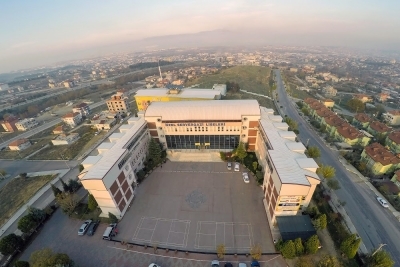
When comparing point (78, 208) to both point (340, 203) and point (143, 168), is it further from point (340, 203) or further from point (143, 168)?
point (340, 203)

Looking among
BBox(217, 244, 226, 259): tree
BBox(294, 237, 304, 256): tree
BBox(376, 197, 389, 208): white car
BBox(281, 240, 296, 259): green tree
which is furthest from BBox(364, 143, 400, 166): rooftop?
BBox(217, 244, 226, 259): tree

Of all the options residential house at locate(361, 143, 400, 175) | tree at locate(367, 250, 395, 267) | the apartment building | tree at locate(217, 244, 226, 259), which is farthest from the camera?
the apartment building

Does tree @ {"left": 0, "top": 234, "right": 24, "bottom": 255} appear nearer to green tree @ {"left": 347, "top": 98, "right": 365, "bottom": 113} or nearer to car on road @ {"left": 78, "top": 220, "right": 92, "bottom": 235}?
car on road @ {"left": 78, "top": 220, "right": 92, "bottom": 235}

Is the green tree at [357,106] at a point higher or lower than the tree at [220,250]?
lower

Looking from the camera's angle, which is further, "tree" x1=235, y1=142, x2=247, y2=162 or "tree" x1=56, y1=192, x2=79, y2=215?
"tree" x1=235, y1=142, x2=247, y2=162

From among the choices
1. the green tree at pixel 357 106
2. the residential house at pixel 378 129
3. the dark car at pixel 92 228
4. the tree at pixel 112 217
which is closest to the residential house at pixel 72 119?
the dark car at pixel 92 228

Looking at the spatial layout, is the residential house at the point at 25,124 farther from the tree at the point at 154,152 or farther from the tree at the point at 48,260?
the tree at the point at 48,260

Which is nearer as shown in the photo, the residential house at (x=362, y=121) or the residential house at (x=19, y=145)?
the residential house at (x=362, y=121)

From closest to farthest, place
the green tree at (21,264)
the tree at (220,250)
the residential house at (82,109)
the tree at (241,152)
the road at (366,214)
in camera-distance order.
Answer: the green tree at (21,264) < the tree at (220,250) < the road at (366,214) < the tree at (241,152) < the residential house at (82,109)
